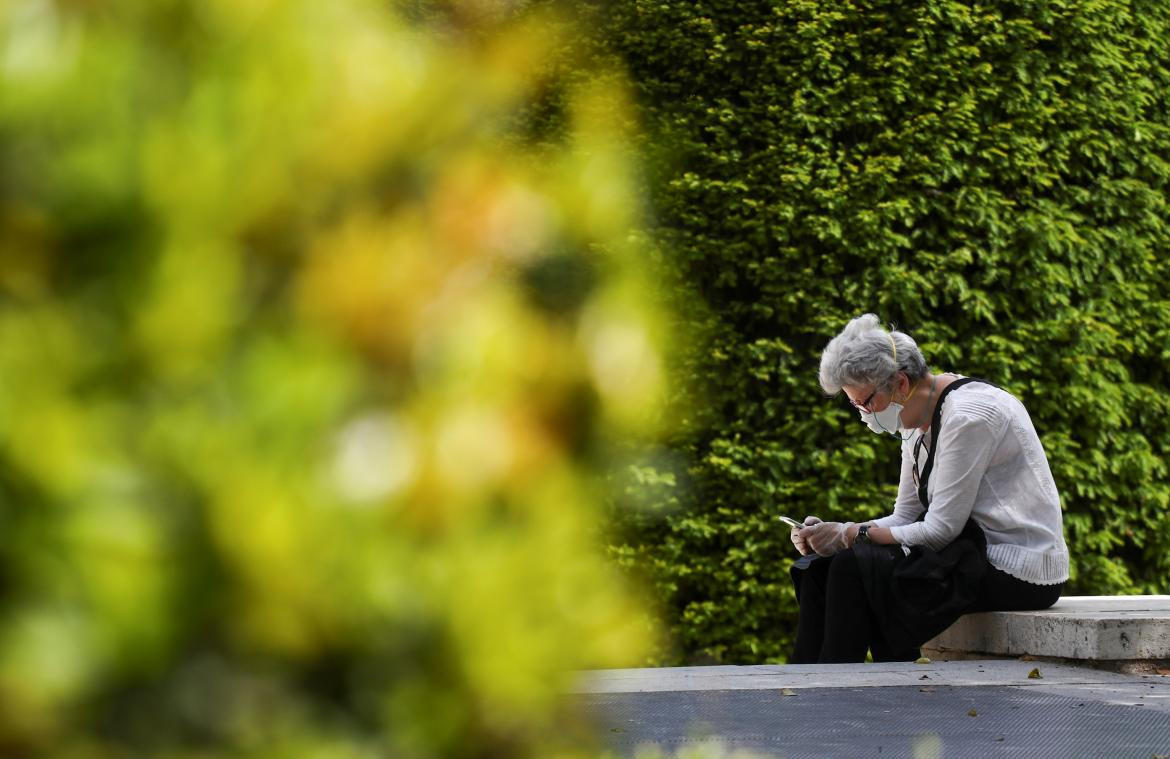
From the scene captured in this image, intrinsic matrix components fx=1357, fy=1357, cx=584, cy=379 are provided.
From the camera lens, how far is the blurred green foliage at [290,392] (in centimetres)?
81

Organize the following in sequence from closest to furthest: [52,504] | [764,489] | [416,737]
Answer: [52,504] < [416,737] < [764,489]

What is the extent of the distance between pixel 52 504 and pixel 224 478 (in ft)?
0.33

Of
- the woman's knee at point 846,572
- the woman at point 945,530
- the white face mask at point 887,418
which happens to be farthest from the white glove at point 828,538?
the white face mask at point 887,418

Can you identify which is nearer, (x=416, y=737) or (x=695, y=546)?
(x=416, y=737)

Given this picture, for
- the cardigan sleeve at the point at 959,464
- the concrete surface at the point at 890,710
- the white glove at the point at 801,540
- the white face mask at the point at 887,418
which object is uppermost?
the white face mask at the point at 887,418

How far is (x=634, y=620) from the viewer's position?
3.91 ft

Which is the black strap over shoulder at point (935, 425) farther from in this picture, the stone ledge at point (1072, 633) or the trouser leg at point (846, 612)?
the stone ledge at point (1072, 633)

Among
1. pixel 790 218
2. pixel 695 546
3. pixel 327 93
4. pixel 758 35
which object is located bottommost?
pixel 695 546

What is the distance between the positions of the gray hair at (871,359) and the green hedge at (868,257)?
5.08 ft

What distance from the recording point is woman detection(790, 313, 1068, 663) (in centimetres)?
503

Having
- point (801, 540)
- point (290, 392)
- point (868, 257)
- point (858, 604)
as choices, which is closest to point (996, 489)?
point (858, 604)

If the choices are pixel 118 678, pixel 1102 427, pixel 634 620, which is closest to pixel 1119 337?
pixel 1102 427

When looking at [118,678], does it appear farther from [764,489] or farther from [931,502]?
[764,489]

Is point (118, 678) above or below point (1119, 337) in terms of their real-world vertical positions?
below
